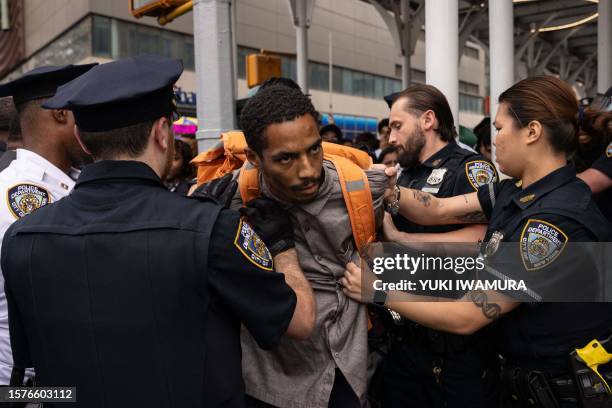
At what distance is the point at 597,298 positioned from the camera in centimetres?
184

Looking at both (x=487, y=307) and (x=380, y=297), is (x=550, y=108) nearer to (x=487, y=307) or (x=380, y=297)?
(x=487, y=307)

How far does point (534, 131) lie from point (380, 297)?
0.90 m

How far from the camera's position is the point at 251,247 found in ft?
4.64

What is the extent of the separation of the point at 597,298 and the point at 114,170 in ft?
5.78

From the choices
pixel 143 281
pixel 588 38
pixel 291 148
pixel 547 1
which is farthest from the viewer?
pixel 588 38

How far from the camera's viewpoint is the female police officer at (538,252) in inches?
69.1

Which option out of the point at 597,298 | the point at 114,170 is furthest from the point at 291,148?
the point at 597,298

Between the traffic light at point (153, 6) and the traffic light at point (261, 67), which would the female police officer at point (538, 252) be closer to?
the traffic light at point (261, 67)

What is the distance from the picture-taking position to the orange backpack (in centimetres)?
170

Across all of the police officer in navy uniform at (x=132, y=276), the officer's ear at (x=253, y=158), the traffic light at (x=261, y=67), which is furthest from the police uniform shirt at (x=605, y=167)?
the traffic light at (x=261, y=67)

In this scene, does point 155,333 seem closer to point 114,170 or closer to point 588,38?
point 114,170

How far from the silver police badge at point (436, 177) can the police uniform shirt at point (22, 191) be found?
1833 mm

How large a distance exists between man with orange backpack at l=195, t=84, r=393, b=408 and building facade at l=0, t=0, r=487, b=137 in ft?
50.1

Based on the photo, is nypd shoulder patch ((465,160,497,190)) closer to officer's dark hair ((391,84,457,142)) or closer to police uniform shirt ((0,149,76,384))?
officer's dark hair ((391,84,457,142))
